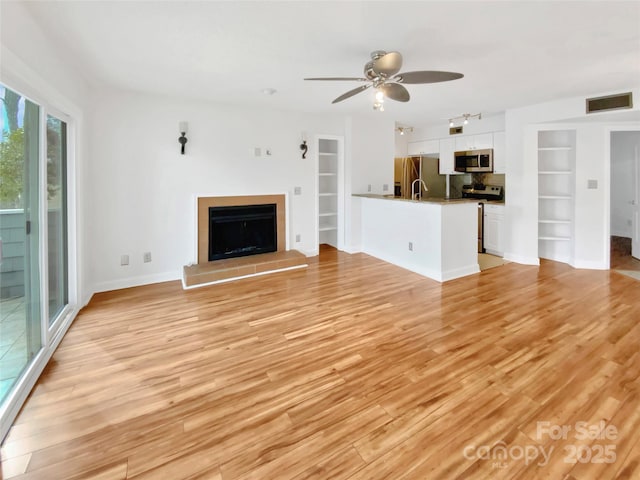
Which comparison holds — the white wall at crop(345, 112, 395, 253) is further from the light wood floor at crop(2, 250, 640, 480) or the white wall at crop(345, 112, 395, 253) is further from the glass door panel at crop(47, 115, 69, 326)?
the glass door panel at crop(47, 115, 69, 326)

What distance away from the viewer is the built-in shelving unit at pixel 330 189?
19.2 feet

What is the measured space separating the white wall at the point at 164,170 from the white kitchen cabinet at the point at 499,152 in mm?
3485

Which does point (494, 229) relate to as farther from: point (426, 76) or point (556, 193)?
point (426, 76)

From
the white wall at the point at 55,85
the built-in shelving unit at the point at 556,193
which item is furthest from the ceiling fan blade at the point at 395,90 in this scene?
the built-in shelving unit at the point at 556,193

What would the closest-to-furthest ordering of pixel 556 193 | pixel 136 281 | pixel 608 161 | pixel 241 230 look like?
pixel 136 281, pixel 608 161, pixel 241 230, pixel 556 193

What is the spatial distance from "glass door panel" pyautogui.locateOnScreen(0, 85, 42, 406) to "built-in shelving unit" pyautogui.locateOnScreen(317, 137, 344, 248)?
4.07m

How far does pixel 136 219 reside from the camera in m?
4.18

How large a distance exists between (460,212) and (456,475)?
11.4ft

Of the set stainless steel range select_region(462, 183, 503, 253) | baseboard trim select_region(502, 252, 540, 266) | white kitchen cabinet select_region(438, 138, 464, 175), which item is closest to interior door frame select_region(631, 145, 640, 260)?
baseboard trim select_region(502, 252, 540, 266)

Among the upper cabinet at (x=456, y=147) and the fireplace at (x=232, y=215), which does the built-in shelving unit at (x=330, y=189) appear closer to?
the fireplace at (x=232, y=215)

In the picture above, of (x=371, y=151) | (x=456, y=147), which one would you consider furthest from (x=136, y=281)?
(x=456, y=147)

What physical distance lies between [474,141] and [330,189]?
9.65 ft

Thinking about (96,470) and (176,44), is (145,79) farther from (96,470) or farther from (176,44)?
(96,470)

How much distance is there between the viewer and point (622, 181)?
6488 millimetres
